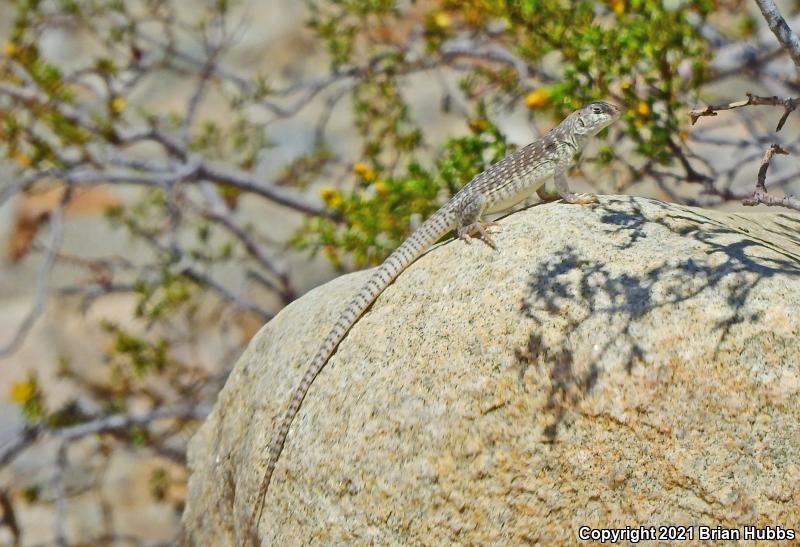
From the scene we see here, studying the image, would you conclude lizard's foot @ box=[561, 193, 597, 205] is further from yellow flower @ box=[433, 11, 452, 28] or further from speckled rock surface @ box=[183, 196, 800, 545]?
yellow flower @ box=[433, 11, 452, 28]

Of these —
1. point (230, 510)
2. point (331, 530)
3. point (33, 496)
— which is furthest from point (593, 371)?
point (33, 496)

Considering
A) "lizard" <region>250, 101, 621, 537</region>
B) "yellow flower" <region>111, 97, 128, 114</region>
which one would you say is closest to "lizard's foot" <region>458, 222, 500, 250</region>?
"lizard" <region>250, 101, 621, 537</region>

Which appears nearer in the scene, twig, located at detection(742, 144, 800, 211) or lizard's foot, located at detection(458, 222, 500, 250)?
twig, located at detection(742, 144, 800, 211)

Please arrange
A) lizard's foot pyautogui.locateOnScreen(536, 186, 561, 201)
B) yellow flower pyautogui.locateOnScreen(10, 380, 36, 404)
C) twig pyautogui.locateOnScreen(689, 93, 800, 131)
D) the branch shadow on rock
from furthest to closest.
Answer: yellow flower pyautogui.locateOnScreen(10, 380, 36, 404) → lizard's foot pyautogui.locateOnScreen(536, 186, 561, 201) → the branch shadow on rock → twig pyautogui.locateOnScreen(689, 93, 800, 131)

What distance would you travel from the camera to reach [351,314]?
430 cm

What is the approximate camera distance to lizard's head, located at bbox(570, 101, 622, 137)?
5.14 meters

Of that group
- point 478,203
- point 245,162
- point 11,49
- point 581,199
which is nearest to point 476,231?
point 478,203

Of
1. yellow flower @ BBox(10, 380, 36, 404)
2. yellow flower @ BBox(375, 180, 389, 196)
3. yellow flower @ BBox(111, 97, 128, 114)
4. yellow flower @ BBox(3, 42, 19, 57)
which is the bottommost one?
yellow flower @ BBox(10, 380, 36, 404)

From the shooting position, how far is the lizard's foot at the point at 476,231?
14.4ft

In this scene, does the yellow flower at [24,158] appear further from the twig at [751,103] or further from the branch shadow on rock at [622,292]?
the twig at [751,103]

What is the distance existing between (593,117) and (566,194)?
2.41ft

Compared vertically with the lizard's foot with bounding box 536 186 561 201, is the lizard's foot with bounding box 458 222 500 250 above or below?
above

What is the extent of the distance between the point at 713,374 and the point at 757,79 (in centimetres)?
412

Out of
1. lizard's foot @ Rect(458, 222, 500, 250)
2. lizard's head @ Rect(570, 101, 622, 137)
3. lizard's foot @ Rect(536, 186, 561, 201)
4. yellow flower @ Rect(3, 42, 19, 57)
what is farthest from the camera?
yellow flower @ Rect(3, 42, 19, 57)
